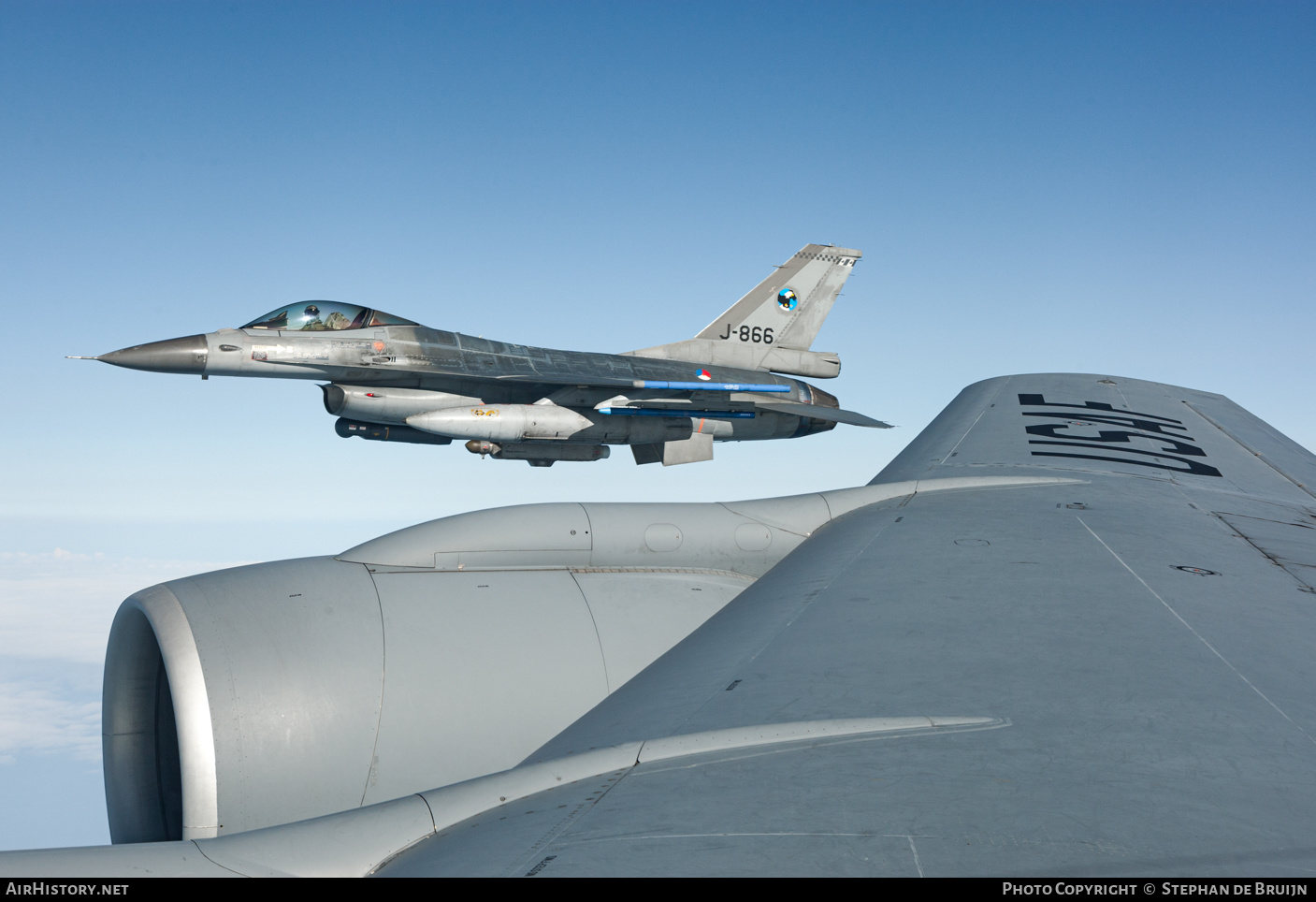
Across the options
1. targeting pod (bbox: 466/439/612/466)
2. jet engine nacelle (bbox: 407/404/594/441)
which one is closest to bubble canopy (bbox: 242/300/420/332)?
jet engine nacelle (bbox: 407/404/594/441)

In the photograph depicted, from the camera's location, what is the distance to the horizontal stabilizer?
20422 millimetres

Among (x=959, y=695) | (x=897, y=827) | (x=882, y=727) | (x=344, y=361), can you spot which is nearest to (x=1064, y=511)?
(x=959, y=695)

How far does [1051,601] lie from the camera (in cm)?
358

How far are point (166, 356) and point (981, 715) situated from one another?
15875 mm

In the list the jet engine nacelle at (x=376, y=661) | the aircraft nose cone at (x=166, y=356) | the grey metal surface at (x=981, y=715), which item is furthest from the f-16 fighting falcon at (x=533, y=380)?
the grey metal surface at (x=981, y=715)

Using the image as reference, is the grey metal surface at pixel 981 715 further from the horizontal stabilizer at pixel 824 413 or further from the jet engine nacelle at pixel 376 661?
the horizontal stabilizer at pixel 824 413

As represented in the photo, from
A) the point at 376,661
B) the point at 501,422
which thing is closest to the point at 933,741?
the point at 376,661

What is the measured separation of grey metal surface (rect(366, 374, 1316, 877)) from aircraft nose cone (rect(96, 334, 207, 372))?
13.7m

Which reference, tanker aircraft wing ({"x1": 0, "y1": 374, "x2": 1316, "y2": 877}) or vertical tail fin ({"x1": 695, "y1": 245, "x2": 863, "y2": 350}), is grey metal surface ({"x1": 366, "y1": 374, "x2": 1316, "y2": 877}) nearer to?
tanker aircraft wing ({"x1": 0, "y1": 374, "x2": 1316, "y2": 877})

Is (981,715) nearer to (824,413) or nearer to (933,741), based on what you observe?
(933,741)

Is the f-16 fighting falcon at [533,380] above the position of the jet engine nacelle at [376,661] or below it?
above

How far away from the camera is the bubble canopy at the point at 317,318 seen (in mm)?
16188

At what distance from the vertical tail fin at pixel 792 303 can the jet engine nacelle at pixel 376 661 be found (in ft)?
58.8
